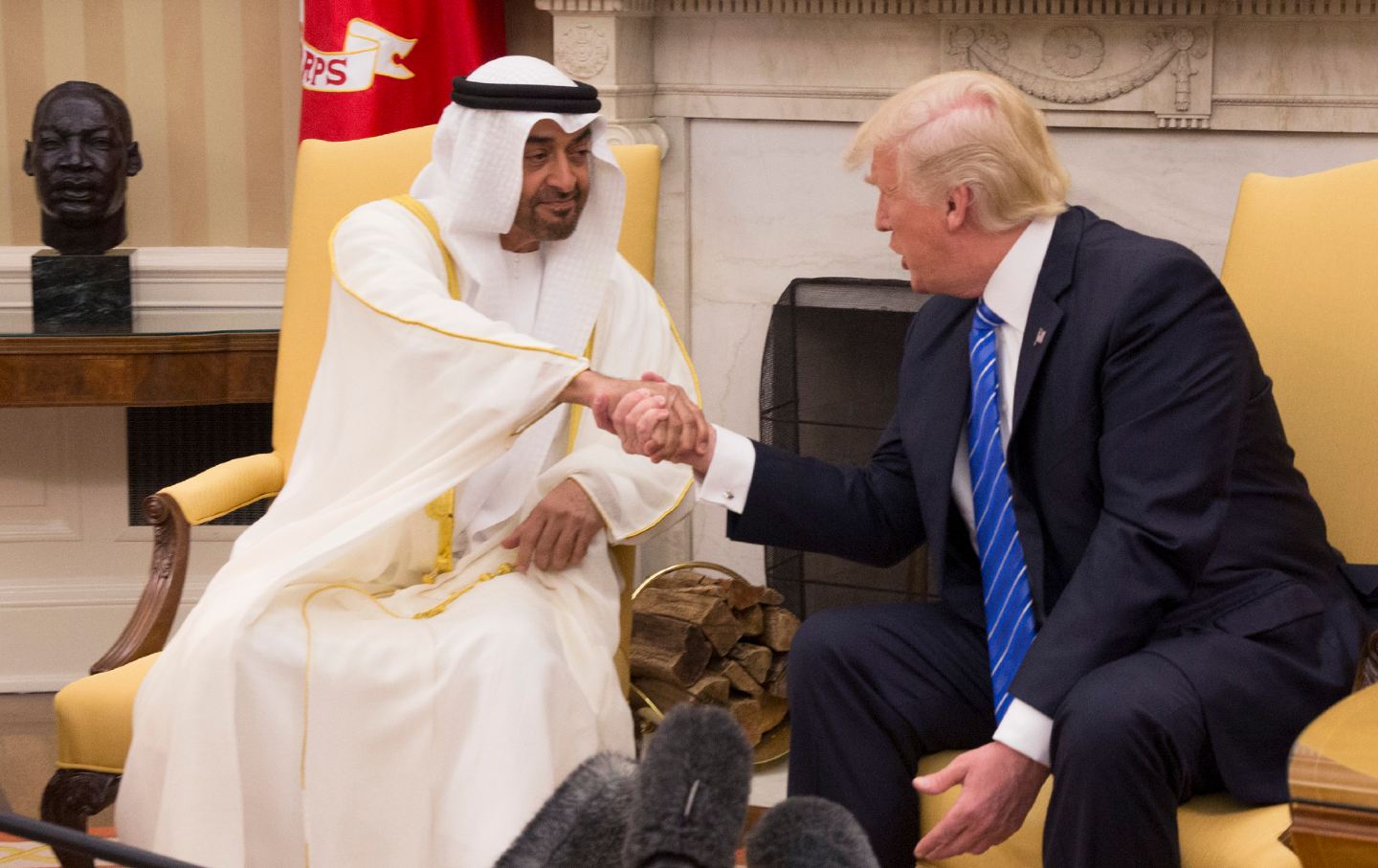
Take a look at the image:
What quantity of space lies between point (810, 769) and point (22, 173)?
2989 millimetres

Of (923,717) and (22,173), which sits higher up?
(22,173)

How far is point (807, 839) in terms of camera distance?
0.76 metres

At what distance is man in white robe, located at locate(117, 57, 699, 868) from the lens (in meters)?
2.24

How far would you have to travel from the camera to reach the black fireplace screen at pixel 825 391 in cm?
363

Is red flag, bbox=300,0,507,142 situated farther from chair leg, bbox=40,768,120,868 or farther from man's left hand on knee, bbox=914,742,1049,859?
man's left hand on knee, bbox=914,742,1049,859

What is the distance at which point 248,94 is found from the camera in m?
4.18

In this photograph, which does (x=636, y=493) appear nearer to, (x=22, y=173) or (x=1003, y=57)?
(x=1003, y=57)

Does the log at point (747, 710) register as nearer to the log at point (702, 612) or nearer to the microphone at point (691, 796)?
the log at point (702, 612)

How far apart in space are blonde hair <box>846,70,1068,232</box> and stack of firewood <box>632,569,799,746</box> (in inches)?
52.5

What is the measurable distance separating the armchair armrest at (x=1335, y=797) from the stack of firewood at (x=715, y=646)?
Result: 174 centimetres

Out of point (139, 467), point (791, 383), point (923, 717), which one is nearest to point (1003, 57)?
point (791, 383)

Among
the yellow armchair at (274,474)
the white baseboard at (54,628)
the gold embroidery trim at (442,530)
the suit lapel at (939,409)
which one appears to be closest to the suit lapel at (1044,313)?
the suit lapel at (939,409)

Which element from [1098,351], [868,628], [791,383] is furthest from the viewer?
Answer: [791,383]

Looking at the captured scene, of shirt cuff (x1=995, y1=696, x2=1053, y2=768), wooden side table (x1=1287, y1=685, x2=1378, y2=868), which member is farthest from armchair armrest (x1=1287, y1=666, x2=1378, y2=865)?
shirt cuff (x1=995, y1=696, x2=1053, y2=768)
